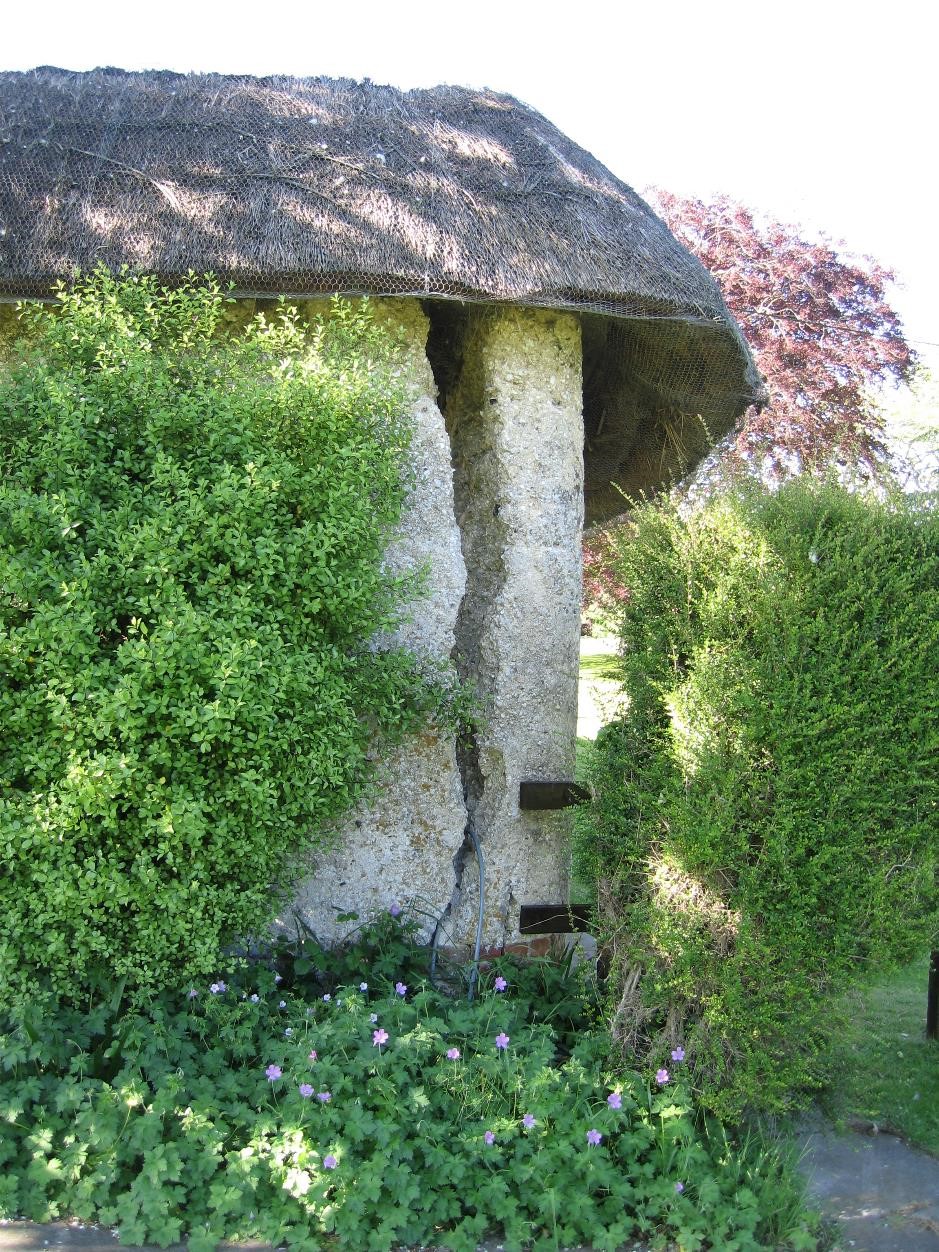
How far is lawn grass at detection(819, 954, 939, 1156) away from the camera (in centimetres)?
361

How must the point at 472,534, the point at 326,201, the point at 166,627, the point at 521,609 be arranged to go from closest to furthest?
the point at 166,627, the point at 326,201, the point at 521,609, the point at 472,534

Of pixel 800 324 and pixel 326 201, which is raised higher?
pixel 800 324

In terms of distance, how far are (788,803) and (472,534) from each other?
2.10 metres

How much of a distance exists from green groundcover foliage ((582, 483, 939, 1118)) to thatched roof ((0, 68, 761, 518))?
1453mm

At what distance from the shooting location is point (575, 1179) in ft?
10.1

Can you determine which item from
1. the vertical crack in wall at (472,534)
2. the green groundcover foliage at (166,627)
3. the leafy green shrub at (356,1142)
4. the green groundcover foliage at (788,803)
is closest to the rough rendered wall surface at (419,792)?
the vertical crack in wall at (472,534)

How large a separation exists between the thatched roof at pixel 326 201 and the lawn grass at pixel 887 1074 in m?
2.90

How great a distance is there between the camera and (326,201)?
14.5 ft

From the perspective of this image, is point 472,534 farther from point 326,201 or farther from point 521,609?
point 326,201

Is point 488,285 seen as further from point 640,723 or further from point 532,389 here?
point 640,723

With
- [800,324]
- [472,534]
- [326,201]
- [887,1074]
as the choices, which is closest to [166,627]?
[472,534]

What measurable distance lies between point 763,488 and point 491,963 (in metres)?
2.24

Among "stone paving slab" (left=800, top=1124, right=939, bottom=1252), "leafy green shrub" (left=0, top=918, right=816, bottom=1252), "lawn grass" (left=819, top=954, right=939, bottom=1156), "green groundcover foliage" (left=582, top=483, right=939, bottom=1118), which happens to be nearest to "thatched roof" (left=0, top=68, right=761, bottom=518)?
"green groundcover foliage" (left=582, top=483, right=939, bottom=1118)

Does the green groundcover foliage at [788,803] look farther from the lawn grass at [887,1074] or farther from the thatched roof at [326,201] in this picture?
the thatched roof at [326,201]
